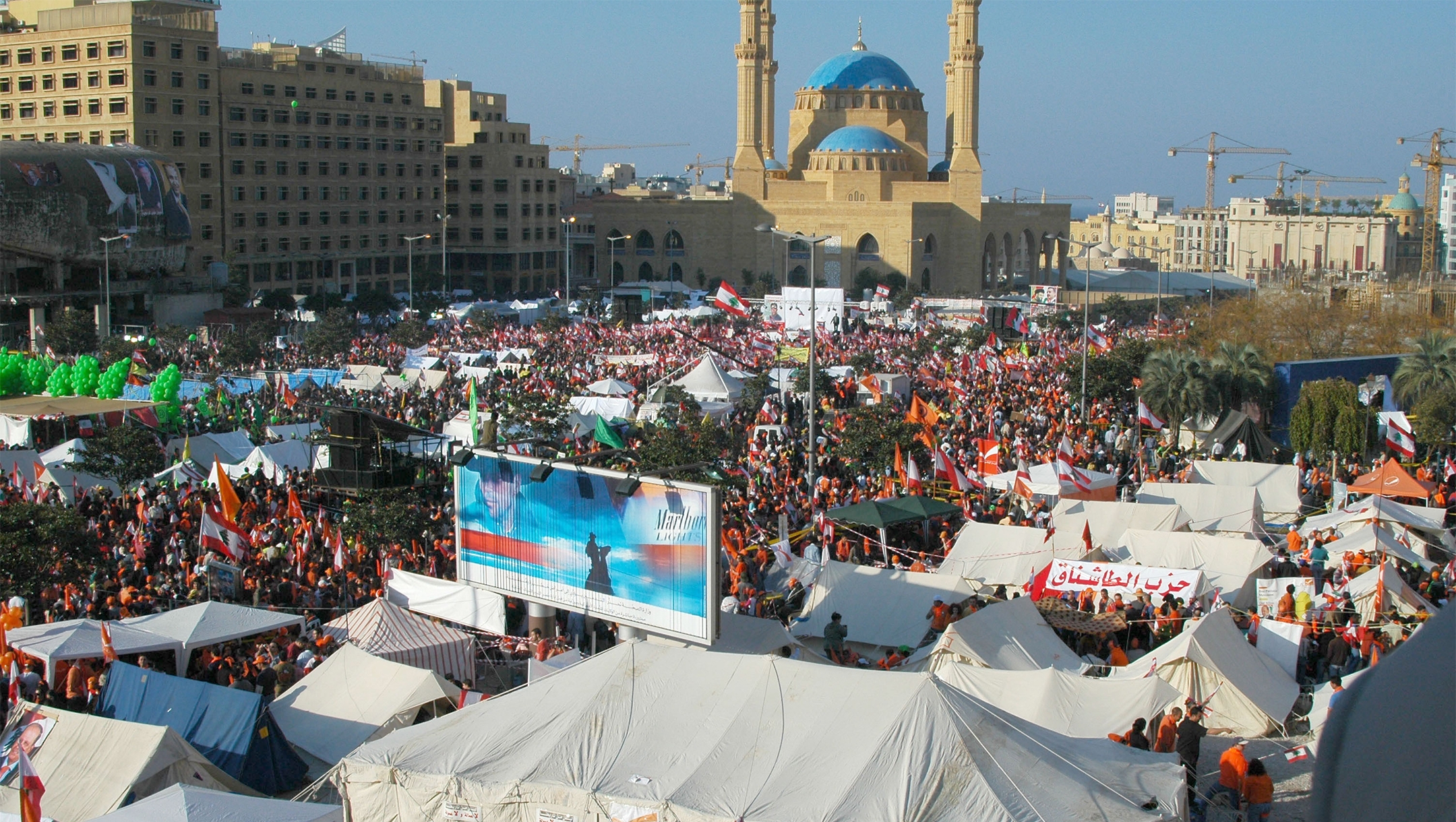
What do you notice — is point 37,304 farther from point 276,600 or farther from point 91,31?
point 276,600

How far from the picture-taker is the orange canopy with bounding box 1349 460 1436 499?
62.3ft

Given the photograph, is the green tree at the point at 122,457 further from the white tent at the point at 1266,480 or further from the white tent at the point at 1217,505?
the white tent at the point at 1266,480

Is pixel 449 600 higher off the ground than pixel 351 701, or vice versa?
pixel 449 600

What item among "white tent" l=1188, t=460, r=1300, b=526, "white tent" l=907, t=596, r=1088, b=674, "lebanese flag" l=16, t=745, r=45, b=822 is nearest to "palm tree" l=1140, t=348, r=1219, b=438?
"white tent" l=1188, t=460, r=1300, b=526

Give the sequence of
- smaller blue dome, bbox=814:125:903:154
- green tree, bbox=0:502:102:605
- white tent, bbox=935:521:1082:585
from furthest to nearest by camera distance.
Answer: smaller blue dome, bbox=814:125:903:154
white tent, bbox=935:521:1082:585
green tree, bbox=0:502:102:605

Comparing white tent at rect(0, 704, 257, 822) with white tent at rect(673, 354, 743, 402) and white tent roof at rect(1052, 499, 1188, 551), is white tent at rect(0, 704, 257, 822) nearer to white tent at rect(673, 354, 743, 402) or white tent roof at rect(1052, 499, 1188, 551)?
white tent roof at rect(1052, 499, 1188, 551)

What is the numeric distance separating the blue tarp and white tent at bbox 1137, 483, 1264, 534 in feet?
40.3

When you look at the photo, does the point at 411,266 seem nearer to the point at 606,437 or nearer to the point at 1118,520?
the point at 606,437

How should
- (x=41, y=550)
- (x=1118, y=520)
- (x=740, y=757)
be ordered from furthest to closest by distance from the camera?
(x=1118, y=520)
(x=41, y=550)
(x=740, y=757)

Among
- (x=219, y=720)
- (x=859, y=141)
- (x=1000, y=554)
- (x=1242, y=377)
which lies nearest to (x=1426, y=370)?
(x=1242, y=377)

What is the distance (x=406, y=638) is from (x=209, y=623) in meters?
1.88

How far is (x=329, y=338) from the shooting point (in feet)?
128

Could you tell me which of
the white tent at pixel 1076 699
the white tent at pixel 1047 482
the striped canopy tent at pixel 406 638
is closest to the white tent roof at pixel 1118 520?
the white tent at pixel 1047 482

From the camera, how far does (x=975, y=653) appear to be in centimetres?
1234
